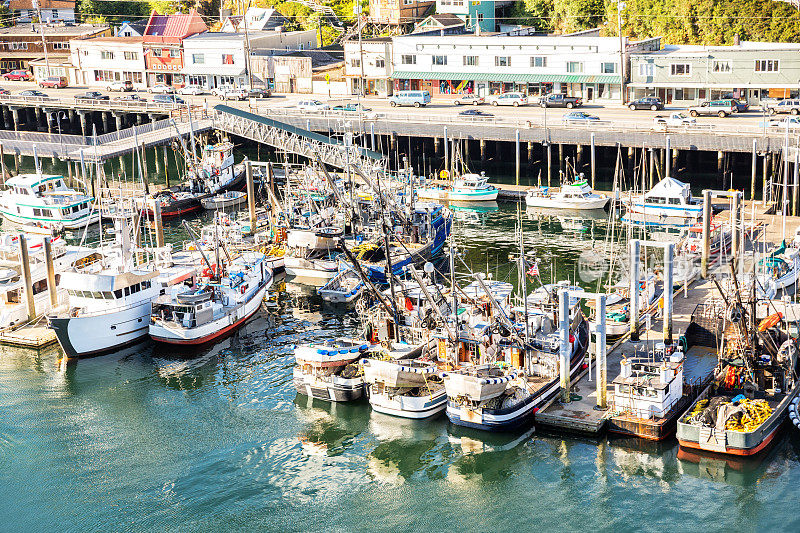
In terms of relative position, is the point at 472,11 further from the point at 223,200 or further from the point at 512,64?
the point at 223,200

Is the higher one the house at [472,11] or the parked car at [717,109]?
the house at [472,11]

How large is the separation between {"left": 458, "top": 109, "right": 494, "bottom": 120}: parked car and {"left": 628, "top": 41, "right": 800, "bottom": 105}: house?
1391 centimetres

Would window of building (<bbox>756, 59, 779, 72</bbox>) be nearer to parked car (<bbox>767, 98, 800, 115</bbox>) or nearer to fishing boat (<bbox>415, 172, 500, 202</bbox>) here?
parked car (<bbox>767, 98, 800, 115</bbox>)


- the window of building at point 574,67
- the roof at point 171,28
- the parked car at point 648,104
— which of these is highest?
the roof at point 171,28

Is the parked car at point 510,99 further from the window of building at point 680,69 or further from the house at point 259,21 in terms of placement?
the house at point 259,21

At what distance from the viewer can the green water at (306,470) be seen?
3584cm

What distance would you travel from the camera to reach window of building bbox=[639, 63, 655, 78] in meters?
93.8

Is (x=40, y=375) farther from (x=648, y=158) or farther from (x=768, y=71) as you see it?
(x=768, y=71)

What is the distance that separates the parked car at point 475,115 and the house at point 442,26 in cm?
1964

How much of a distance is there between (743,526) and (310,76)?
8634 cm

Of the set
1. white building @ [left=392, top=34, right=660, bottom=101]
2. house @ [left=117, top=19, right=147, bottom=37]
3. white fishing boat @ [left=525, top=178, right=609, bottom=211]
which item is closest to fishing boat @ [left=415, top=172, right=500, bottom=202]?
white fishing boat @ [left=525, top=178, right=609, bottom=211]

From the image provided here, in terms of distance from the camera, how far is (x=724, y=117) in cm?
8606

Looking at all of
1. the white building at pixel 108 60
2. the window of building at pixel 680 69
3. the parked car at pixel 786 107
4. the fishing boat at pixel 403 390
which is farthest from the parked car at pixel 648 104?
the white building at pixel 108 60

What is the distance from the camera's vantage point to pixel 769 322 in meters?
43.8
